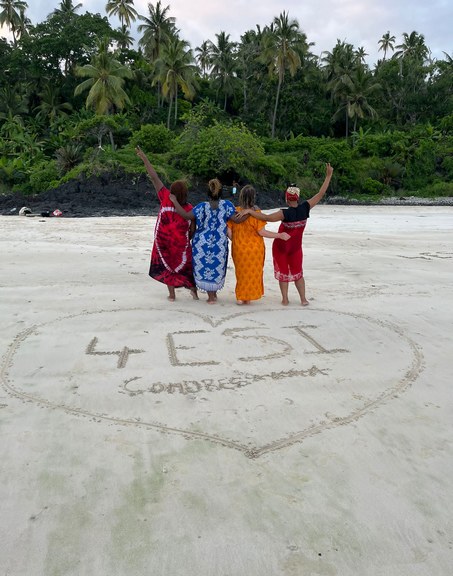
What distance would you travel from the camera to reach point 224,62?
143ft

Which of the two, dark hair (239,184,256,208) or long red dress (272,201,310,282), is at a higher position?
dark hair (239,184,256,208)

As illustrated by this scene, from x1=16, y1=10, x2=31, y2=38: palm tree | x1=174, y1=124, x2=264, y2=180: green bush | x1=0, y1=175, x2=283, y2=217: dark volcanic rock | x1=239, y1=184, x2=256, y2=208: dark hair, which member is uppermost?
x1=16, y1=10, x2=31, y2=38: palm tree

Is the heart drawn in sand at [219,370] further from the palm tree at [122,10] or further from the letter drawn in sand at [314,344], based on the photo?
the palm tree at [122,10]

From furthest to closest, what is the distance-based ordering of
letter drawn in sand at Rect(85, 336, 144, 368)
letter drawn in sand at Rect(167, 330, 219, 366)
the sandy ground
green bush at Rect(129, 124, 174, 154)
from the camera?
green bush at Rect(129, 124, 174, 154) < letter drawn in sand at Rect(85, 336, 144, 368) < letter drawn in sand at Rect(167, 330, 219, 366) < the sandy ground

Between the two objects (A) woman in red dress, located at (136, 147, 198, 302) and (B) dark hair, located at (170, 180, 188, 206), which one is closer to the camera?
(B) dark hair, located at (170, 180, 188, 206)

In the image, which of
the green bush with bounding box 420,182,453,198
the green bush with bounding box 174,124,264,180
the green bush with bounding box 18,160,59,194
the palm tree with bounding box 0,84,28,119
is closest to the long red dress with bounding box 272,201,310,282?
the green bush with bounding box 174,124,264,180

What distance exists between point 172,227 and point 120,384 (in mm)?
2782

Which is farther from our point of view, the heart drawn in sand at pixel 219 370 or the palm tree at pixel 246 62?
the palm tree at pixel 246 62

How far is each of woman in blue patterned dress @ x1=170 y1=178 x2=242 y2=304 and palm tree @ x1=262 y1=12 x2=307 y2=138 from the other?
35429mm

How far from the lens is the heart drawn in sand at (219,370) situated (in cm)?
335

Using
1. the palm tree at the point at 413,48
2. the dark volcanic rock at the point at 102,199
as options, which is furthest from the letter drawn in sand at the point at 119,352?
the palm tree at the point at 413,48

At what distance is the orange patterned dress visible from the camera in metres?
6.12

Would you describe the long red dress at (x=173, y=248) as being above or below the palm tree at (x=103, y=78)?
below

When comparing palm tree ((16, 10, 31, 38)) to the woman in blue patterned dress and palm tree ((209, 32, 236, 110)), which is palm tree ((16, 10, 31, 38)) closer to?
palm tree ((209, 32, 236, 110))
